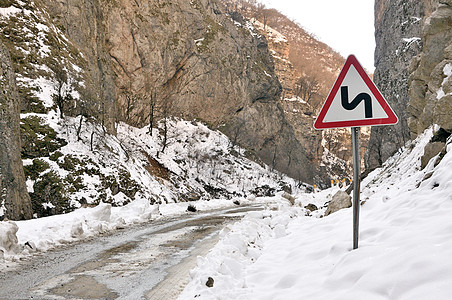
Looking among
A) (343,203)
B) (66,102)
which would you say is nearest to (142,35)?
(66,102)

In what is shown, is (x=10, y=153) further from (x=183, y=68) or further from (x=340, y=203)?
(x=183, y=68)

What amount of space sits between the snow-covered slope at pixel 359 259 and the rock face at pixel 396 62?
3678 cm

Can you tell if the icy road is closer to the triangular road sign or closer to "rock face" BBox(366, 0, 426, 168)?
the triangular road sign

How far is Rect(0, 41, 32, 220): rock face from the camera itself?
480 inches

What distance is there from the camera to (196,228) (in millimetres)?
12156

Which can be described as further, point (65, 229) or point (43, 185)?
point (43, 185)

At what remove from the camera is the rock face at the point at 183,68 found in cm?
3612

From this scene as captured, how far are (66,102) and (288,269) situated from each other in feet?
79.9

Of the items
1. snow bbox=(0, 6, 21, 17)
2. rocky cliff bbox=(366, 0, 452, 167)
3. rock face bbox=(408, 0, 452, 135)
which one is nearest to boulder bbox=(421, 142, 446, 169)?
rock face bbox=(408, 0, 452, 135)

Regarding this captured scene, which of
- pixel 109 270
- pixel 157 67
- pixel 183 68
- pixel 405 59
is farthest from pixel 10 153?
pixel 405 59

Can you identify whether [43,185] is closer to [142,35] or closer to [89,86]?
[89,86]

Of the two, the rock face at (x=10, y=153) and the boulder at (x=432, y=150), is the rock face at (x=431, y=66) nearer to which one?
the boulder at (x=432, y=150)

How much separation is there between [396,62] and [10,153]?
47504 mm

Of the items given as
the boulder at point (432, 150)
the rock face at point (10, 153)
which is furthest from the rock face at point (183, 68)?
the boulder at point (432, 150)
